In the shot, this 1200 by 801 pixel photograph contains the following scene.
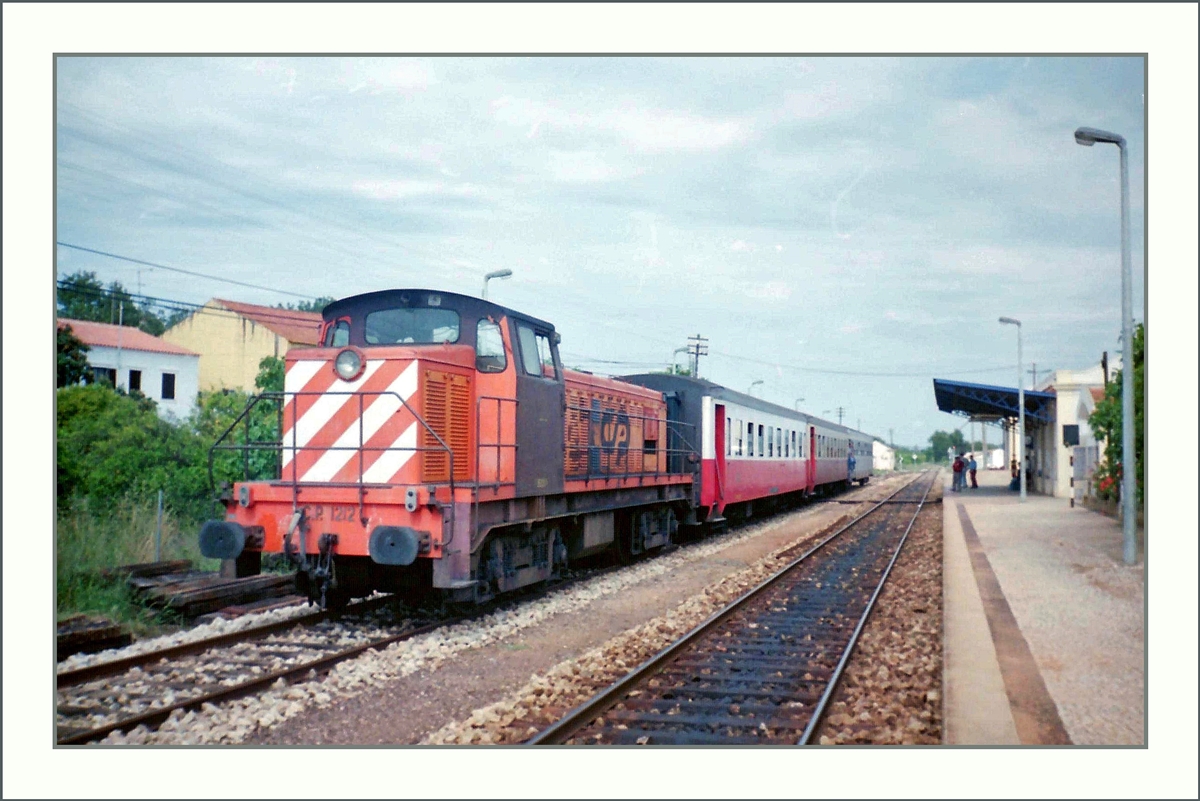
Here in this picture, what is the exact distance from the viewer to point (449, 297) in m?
8.26

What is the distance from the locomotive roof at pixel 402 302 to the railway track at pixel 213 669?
9.52ft

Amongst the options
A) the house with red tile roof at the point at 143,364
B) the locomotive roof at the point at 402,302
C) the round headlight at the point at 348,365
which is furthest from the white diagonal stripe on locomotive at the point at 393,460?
the house with red tile roof at the point at 143,364

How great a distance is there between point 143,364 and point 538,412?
3648 millimetres

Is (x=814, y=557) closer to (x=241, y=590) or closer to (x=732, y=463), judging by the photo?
(x=732, y=463)

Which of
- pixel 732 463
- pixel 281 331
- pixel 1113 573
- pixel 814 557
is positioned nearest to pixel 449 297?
pixel 281 331

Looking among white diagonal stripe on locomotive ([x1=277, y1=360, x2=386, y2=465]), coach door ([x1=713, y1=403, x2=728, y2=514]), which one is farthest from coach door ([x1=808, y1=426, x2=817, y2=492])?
white diagonal stripe on locomotive ([x1=277, y1=360, x2=386, y2=465])

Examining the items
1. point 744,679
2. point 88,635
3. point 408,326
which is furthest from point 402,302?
point 744,679

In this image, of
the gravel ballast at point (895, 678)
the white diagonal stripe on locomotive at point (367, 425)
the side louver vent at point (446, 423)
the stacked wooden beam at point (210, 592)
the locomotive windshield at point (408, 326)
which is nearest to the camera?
the gravel ballast at point (895, 678)

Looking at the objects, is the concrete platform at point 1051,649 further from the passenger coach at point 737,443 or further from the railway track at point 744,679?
the passenger coach at point 737,443

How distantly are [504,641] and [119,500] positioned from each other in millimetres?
4121

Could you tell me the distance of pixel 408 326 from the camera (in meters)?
8.29

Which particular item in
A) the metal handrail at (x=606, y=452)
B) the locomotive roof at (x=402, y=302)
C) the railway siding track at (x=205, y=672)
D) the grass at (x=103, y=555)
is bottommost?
the railway siding track at (x=205, y=672)

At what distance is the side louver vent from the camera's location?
25.6 ft

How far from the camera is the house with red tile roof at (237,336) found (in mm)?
8023
